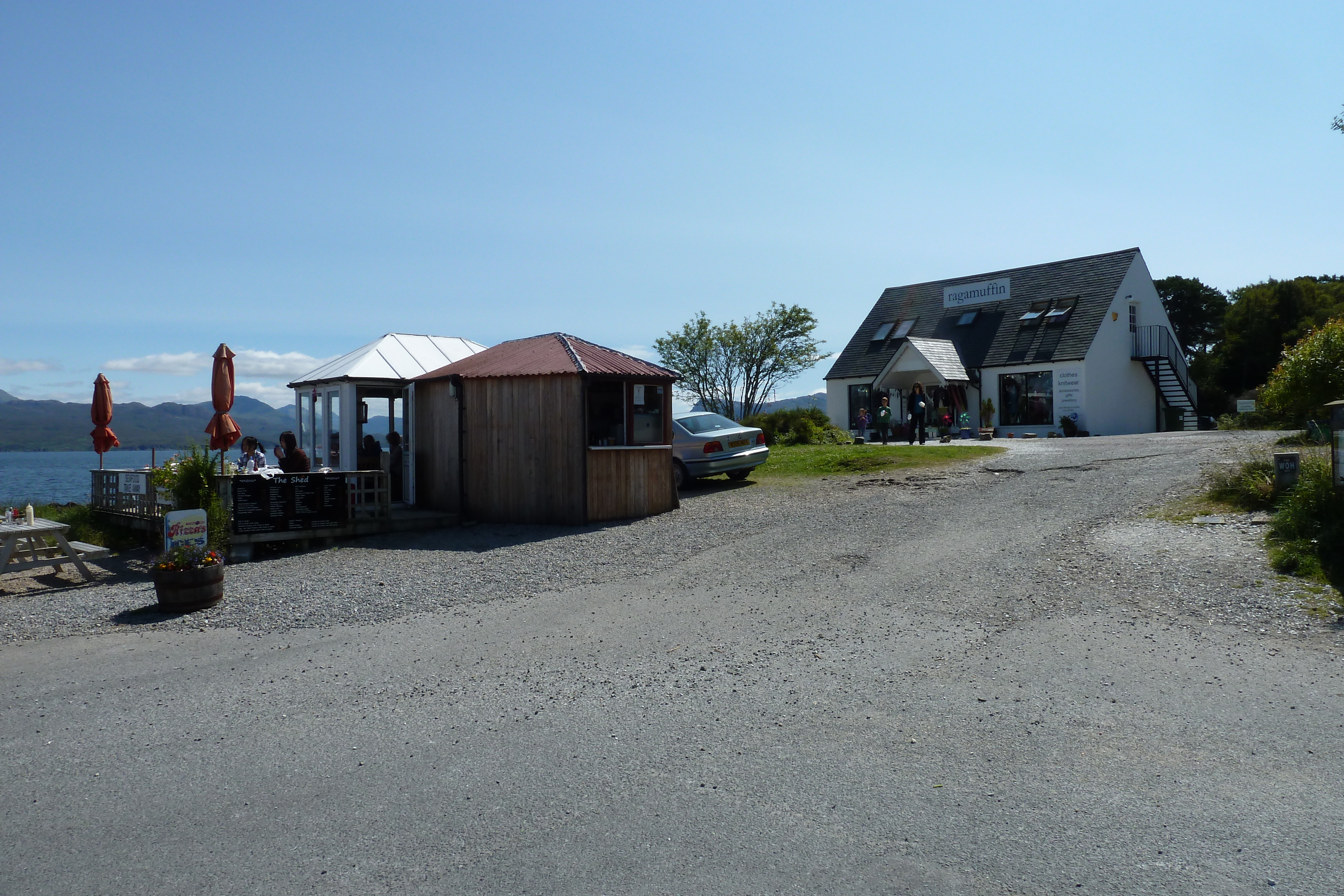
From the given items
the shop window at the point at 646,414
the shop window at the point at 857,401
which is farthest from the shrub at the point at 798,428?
the shop window at the point at 646,414

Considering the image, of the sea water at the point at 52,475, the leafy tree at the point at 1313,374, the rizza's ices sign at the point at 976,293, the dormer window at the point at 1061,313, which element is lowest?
the sea water at the point at 52,475

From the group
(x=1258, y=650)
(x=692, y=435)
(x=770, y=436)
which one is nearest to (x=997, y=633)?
(x=1258, y=650)

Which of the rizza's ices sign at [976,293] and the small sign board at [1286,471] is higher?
the rizza's ices sign at [976,293]

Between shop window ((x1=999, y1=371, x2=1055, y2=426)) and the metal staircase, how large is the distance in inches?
166

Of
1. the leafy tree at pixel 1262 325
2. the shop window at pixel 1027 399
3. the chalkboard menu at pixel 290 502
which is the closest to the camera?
the chalkboard menu at pixel 290 502

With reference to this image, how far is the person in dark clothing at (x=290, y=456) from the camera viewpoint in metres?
14.5

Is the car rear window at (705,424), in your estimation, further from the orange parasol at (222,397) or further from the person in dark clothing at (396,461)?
the orange parasol at (222,397)

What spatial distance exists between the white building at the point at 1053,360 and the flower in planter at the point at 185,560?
80.2 ft

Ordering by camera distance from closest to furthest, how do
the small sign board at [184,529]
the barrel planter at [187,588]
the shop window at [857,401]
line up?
the barrel planter at [187,588]
the small sign board at [184,529]
the shop window at [857,401]

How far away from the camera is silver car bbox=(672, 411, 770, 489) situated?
18453 millimetres

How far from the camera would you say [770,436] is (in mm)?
29516

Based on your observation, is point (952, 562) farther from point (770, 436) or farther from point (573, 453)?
point (770, 436)

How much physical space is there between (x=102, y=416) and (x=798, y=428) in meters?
19.2

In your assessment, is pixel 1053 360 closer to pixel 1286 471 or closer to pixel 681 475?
pixel 681 475
